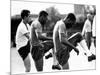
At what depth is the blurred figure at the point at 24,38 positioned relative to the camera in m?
2.86

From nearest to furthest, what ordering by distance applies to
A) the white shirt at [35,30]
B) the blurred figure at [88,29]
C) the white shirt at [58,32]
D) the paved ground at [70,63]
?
1. the paved ground at [70,63]
2. the white shirt at [35,30]
3. the white shirt at [58,32]
4. the blurred figure at [88,29]

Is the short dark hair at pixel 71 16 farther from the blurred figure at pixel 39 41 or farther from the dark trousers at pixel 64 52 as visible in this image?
the blurred figure at pixel 39 41

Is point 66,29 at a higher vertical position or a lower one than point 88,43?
higher

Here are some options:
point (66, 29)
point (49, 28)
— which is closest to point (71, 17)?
point (66, 29)

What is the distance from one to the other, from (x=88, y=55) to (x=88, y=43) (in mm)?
195

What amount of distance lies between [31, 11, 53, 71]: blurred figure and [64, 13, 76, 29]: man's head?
33cm

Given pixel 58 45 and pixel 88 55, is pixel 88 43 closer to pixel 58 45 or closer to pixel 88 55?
pixel 88 55

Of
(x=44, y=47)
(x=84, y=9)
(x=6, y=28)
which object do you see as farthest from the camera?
(x=84, y=9)

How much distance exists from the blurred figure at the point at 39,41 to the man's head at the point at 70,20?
334mm

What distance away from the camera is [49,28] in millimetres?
3004

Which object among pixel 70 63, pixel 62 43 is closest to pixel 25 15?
pixel 62 43

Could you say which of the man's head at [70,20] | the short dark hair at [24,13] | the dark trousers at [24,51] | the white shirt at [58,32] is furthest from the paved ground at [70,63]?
the short dark hair at [24,13]

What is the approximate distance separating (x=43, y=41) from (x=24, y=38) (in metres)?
0.29

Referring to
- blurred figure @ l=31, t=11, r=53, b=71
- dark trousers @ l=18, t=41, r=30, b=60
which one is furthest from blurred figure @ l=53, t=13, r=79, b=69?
dark trousers @ l=18, t=41, r=30, b=60
